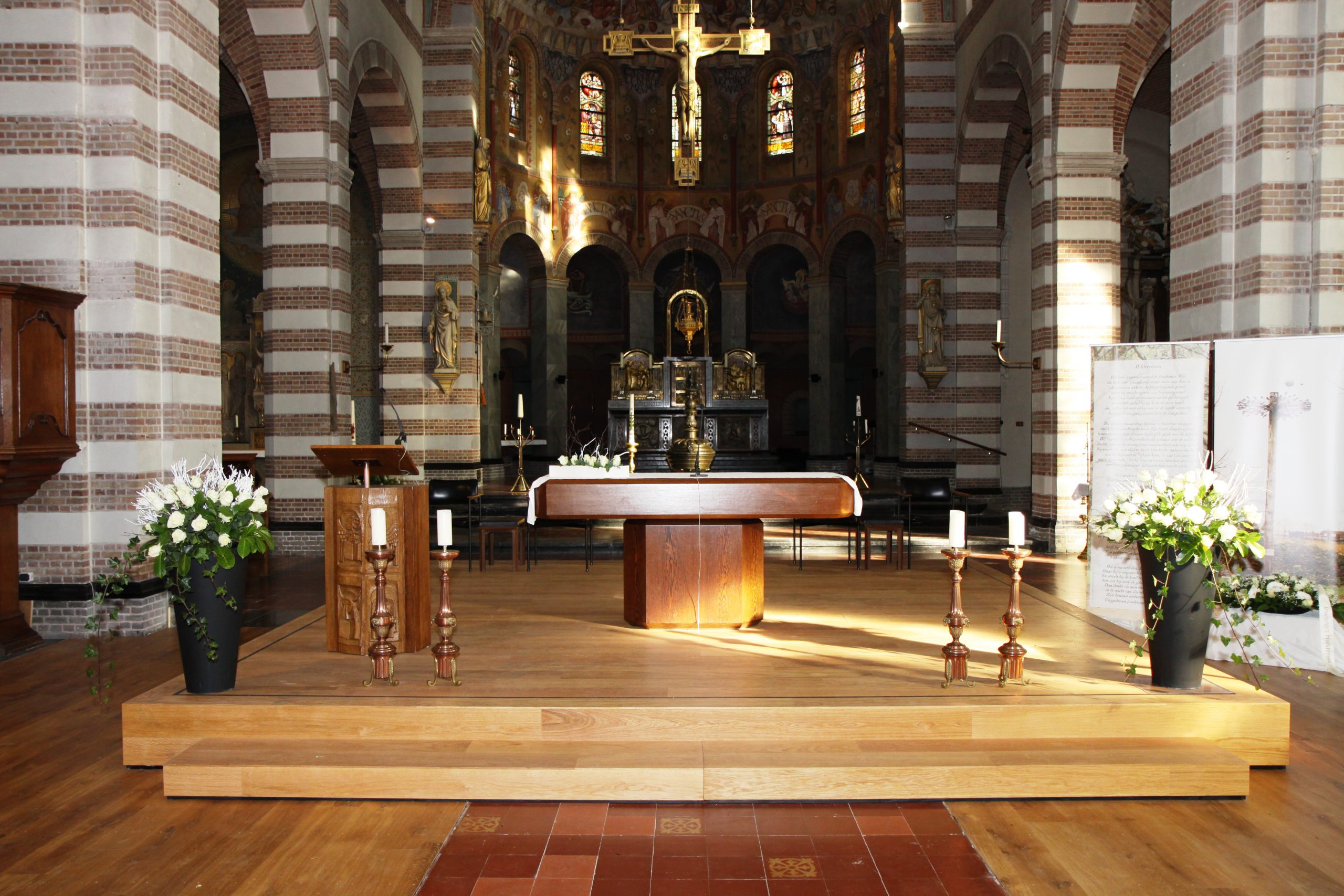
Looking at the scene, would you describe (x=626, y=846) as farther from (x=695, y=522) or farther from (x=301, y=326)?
(x=301, y=326)

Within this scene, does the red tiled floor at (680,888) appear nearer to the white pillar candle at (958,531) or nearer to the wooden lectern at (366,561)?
the white pillar candle at (958,531)

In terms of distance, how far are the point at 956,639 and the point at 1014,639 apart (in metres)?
0.32

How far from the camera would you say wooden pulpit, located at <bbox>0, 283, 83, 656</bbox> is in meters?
6.34

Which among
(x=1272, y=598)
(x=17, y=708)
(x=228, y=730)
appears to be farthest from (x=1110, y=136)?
(x=17, y=708)

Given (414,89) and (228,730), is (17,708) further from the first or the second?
(414,89)

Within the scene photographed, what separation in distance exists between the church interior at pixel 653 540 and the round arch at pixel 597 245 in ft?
22.4

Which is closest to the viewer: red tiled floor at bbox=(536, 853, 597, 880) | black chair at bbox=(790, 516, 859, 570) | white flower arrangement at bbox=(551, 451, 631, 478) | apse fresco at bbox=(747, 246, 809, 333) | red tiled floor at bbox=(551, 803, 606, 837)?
red tiled floor at bbox=(536, 853, 597, 880)

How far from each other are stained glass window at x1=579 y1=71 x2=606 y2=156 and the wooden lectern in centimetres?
1881

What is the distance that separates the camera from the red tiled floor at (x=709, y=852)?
341cm

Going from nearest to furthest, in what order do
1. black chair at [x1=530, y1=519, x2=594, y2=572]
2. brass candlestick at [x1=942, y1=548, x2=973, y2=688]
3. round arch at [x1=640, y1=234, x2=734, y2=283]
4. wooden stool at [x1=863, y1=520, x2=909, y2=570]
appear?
brass candlestick at [x1=942, y1=548, x2=973, y2=688] → wooden stool at [x1=863, y1=520, x2=909, y2=570] → black chair at [x1=530, y1=519, x2=594, y2=572] → round arch at [x1=640, y1=234, x2=734, y2=283]

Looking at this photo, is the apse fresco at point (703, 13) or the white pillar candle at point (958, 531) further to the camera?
the apse fresco at point (703, 13)

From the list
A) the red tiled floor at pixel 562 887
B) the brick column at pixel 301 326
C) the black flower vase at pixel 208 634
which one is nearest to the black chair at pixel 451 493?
the brick column at pixel 301 326

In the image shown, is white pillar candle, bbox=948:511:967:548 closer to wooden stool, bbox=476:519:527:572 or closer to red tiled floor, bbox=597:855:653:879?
red tiled floor, bbox=597:855:653:879

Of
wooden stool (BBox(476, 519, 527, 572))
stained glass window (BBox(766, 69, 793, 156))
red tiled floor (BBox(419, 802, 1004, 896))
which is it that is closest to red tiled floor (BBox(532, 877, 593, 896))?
red tiled floor (BBox(419, 802, 1004, 896))
